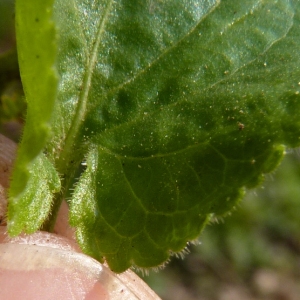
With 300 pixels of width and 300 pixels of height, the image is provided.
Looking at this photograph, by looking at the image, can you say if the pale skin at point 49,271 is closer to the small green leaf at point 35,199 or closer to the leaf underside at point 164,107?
the leaf underside at point 164,107

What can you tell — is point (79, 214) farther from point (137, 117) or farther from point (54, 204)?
point (137, 117)

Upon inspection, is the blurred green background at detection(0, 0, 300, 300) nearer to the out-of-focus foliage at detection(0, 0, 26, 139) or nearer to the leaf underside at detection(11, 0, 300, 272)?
the out-of-focus foliage at detection(0, 0, 26, 139)

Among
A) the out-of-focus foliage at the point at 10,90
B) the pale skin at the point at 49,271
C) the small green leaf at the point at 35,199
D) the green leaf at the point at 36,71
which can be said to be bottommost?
the pale skin at the point at 49,271

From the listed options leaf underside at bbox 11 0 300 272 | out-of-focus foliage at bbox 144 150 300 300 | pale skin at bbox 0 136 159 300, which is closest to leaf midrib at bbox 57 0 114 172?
leaf underside at bbox 11 0 300 272

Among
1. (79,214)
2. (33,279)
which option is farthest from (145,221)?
(33,279)

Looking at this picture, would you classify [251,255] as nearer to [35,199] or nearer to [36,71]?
[35,199]

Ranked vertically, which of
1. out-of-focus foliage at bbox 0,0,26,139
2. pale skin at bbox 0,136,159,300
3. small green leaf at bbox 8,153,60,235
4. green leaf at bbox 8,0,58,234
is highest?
out-of-focus foliage at bbox 0,0,26,139

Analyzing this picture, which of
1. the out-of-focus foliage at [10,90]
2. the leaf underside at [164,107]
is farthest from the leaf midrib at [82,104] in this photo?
the out-of-focus foliage at [10,90]

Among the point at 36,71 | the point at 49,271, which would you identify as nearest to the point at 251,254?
the point at 49,271
